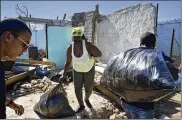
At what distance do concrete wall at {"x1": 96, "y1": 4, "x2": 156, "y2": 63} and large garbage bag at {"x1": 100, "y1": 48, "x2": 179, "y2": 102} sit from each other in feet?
15.2

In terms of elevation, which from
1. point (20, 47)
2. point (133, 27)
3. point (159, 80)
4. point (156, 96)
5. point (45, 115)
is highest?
point (133, 27)

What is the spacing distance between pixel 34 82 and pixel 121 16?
455 cm

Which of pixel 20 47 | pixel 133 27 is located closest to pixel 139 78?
pixel 20 47

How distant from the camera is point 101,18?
980 cm

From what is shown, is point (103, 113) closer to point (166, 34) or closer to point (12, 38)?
point (12, 38)

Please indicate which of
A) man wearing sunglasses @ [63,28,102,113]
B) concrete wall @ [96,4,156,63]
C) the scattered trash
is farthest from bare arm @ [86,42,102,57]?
concrete wall @ [96,4,156,63]

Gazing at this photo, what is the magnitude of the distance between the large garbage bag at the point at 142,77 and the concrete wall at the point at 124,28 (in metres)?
4.64

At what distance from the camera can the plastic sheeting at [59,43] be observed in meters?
9.30

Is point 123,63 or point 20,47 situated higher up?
point 20,47

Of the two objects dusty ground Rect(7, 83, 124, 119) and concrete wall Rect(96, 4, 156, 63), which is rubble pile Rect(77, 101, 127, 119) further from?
concrete wall Rect(96, 4, 156, 63)

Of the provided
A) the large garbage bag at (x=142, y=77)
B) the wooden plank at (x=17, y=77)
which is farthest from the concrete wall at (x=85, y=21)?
the large garbage bag at (x=142, y=77)

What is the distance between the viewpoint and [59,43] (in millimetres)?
9320

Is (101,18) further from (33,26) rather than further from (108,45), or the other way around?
(33,26)

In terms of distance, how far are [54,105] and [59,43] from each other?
19.3 ft
